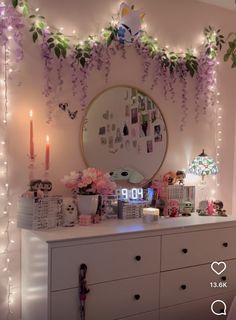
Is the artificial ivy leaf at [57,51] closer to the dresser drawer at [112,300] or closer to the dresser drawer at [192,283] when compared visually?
the dresser drawer at [112,300]

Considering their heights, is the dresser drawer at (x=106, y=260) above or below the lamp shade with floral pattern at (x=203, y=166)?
below

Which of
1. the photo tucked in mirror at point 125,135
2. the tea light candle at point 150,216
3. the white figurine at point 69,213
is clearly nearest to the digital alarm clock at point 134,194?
the photo tucked in mirror at point 125,135

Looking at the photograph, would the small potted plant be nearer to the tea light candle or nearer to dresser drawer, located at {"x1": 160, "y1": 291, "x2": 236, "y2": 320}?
the tea light candle

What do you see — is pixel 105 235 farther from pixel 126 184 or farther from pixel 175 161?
pixel 175 161

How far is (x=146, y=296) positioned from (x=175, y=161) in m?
1.18

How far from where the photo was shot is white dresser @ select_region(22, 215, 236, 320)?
6.53 ft

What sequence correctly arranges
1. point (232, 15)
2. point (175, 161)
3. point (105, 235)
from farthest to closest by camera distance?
point (232, 15), point (175, 161), point (105, 235)

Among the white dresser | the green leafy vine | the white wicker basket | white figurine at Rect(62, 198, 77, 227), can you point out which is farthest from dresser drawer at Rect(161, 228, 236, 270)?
the green leafy vine

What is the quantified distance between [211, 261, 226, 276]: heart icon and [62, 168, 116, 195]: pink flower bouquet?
0.94 metres

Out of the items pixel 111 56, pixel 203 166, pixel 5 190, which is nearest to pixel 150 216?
pixel 203 166

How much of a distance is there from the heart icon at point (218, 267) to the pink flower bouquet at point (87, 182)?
94cm

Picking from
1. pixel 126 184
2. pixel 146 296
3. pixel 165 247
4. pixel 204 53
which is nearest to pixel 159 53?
pixel 204 53

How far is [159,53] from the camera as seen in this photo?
9.46 feet

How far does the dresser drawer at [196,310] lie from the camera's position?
7.74ft
